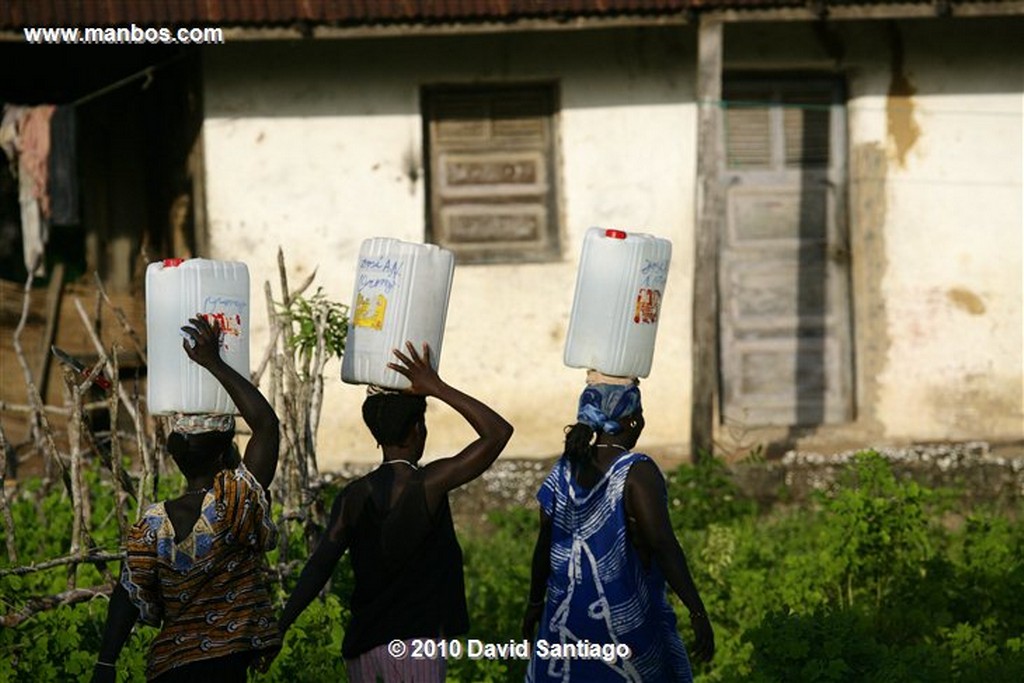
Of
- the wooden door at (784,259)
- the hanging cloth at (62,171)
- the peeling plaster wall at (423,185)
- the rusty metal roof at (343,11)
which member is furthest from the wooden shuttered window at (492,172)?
the hanging cloth at (62,171)

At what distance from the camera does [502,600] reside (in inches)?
283

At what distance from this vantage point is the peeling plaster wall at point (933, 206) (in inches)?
429

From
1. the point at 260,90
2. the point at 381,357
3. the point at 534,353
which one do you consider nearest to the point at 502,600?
the point at 381,357

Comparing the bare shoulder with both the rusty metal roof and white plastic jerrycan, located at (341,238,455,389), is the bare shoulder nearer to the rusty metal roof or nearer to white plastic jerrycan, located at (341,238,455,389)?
white plastic jerrycan, located at (341,238,455,389)

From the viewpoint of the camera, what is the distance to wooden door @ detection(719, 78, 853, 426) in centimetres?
1114

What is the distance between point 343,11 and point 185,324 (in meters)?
5.30

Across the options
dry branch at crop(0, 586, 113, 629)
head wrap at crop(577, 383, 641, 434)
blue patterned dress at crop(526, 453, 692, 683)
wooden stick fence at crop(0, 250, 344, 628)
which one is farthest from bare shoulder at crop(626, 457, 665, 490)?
dry branch at crop(0, 586, 113, 629)

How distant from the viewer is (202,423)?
15.9ft

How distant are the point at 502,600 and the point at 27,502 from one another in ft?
8.01

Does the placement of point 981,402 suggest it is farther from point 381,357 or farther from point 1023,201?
point 381,357

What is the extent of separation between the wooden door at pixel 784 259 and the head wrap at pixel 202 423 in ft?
21.9

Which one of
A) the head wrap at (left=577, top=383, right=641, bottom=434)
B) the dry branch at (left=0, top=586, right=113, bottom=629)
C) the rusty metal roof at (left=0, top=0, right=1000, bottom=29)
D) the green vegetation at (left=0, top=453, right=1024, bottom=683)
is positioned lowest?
the green vegetation at (left=0, top=453, right=1024, bottom=683)

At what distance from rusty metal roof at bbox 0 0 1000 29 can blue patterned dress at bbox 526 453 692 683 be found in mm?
5226

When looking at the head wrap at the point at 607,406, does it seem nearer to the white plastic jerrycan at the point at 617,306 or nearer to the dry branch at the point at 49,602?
the white plastic jerrycan at the point at 617,306
